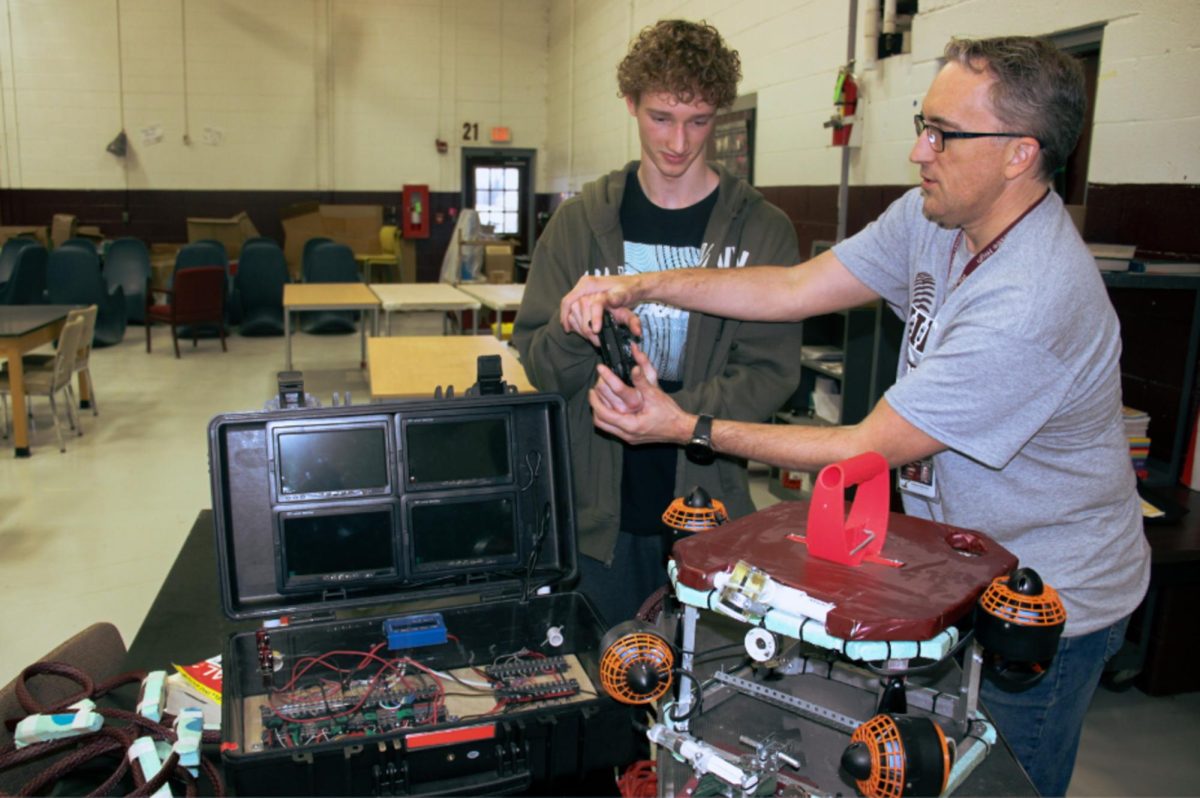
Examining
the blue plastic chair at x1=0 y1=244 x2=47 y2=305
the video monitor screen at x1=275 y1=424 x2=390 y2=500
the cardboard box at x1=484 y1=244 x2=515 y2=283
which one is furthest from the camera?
the cardboard box at x1=484 y1=244 x2=515 y2=283

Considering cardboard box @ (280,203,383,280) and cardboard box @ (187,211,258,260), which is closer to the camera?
cardboard box @ (187,211,258,260)

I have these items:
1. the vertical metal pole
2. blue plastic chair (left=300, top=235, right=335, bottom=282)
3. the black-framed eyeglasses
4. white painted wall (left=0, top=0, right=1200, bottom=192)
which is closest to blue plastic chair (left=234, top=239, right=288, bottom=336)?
blue plastic chair (left=300, top=235, right=335, bottom=282)

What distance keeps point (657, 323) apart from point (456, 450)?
535 mm

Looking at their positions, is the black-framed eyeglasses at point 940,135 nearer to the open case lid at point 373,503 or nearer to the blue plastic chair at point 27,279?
the open case lid at point 373,503

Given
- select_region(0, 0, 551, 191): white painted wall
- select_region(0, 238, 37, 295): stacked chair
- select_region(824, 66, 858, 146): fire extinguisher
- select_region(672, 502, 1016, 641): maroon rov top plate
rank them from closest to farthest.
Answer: select_region(672, 502, 1016, 641): maroon rov top plate → select_region(824, 66, 858, 146): fire extinguisher → select_region(0, 238, 37, 295): stacked chair → select_region(0, 0, 551, 191): white painted wall

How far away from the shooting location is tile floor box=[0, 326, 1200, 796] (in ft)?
8.53

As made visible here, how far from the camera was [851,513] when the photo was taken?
1050 millimetres

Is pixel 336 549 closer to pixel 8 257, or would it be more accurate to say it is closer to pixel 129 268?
pixel 8 257

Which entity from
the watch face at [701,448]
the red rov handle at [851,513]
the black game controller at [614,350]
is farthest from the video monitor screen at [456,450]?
the red rov handle at [851,513]

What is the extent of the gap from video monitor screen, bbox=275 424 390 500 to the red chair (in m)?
7.32

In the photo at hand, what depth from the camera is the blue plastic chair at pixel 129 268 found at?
901cm

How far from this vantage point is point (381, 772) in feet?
3.60

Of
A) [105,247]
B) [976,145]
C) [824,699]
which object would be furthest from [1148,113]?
[105,247]

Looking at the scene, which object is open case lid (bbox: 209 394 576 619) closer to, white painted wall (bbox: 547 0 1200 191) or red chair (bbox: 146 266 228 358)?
white painted wall (bbox: 547 0 1200 191)
